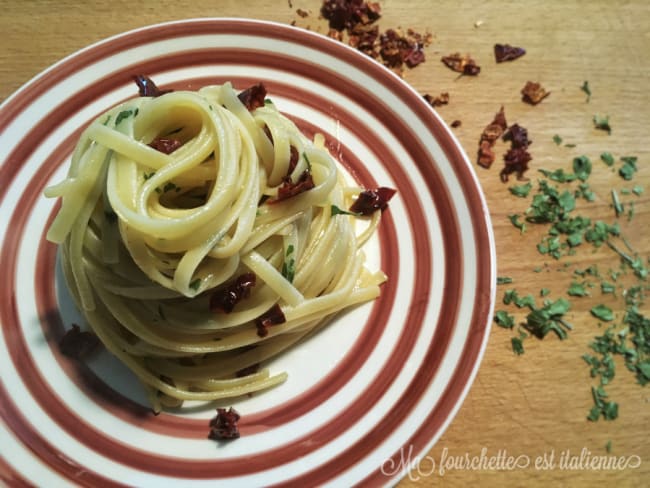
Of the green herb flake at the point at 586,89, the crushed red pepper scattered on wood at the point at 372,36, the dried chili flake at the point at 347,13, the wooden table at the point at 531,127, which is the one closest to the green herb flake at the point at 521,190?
the wooden table at the point at 531,127

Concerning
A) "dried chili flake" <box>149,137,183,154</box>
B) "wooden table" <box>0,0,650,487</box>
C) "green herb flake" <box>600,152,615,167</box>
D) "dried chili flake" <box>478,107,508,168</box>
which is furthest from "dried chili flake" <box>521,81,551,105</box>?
"dried chili flake" <box>149,137,183,154</box>

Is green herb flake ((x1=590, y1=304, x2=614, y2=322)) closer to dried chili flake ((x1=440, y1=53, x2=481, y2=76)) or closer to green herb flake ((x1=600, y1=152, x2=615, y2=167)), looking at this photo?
green herb flake ((x1=600, y1=152, x2=615, y2=167))

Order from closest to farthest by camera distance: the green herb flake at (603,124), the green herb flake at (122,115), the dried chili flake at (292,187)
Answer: the green herb flake at (122,115)
the dried chili flake at (292,187)
the green herb flake at (603,124)

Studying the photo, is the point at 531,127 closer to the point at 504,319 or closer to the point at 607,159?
the point at 607,159

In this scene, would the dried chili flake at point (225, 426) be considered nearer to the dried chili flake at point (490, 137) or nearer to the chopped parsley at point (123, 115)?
the chopped parsley at point (123, 115)

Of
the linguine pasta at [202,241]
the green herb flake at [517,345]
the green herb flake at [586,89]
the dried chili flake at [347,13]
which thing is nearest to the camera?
the linguine pasta at [202,241]

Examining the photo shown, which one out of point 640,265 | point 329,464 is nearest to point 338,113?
point 329,464

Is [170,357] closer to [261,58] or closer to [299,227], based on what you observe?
[299,227]
